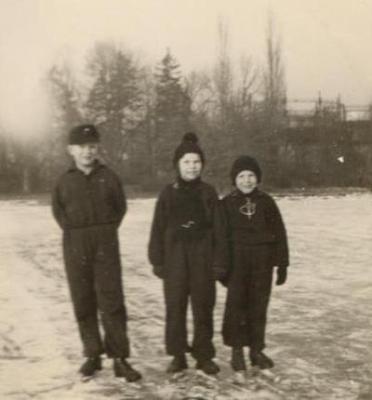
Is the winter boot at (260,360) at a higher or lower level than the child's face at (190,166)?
→ lower

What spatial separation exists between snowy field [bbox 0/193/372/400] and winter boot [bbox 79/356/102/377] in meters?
0.07

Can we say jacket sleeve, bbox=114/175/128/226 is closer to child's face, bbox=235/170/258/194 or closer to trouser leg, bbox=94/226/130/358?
trouser leg, bbox=94/226/130/358

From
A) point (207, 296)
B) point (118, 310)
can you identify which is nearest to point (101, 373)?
point (118, 310)

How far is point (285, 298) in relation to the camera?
27.8 ft

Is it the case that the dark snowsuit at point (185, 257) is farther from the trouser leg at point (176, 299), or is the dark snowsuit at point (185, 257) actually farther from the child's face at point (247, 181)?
the child's face at point (247, 181)

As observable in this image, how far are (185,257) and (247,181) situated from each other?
0.77 m

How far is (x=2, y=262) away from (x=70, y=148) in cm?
728

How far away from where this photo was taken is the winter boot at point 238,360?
5414mm

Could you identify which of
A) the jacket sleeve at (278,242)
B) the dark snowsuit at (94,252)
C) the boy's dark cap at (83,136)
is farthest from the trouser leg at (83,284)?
the jacket sleeve at (278,242)

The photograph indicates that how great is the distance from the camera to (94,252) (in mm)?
5309

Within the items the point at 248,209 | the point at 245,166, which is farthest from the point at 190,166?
the point at 248,209

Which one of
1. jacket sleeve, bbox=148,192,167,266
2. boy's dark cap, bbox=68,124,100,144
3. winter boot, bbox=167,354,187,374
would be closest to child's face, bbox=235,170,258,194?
jacket sleeve, bbox=148,192,167,266

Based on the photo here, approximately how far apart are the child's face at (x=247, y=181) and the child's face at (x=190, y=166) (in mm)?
347

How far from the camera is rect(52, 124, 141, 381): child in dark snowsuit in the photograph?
5293mm
